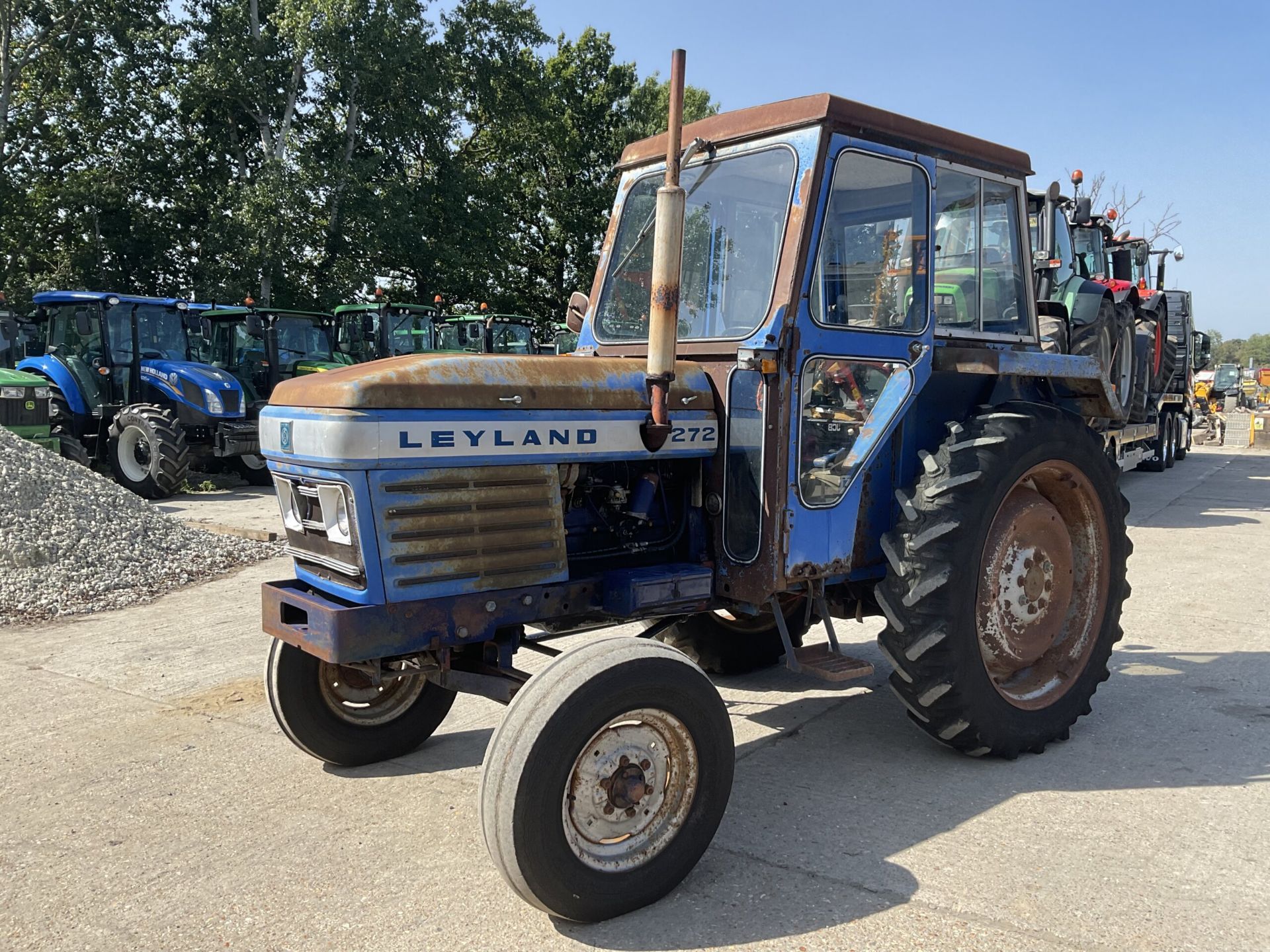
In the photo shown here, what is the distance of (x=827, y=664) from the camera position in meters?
3.88

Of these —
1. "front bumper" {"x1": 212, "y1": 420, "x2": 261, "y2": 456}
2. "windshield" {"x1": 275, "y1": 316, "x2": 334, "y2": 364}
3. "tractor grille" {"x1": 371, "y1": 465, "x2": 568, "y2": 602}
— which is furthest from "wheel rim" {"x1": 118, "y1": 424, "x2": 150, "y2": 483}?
"tractor grille" {"x1": 371, "y1": 465, "x2": 568, "y2": 602}

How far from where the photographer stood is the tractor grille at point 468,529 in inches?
119

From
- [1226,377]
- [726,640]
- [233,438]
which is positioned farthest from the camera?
[1226,377]

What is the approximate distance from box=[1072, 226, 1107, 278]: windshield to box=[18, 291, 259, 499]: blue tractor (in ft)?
37.1

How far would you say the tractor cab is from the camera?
650 inches

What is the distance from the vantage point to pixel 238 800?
3.68 m

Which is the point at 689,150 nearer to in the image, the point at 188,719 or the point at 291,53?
the point at 188,719

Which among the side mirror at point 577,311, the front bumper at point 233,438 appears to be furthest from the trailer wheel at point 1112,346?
the front bumper at point 233,438

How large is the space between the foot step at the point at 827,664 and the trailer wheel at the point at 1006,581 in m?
0.15

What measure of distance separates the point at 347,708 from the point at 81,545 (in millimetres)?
4524

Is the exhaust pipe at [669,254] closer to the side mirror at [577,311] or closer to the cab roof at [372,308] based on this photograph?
the side mirror at [577,311]

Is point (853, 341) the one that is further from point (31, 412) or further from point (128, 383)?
point (128, 383)

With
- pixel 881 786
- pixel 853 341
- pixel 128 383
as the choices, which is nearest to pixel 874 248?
pixel 853 341

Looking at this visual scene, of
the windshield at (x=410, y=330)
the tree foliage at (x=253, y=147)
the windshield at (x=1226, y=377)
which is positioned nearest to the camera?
the windshield at (x=410, y=330)
